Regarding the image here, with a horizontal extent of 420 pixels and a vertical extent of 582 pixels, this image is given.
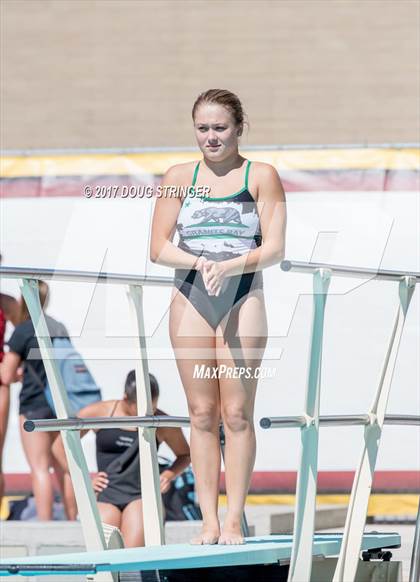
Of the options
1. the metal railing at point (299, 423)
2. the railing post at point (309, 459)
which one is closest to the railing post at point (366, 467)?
the metal railing at point (299, 423)

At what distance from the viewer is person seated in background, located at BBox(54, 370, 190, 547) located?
6.70 meters

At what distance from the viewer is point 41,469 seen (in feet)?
25.3

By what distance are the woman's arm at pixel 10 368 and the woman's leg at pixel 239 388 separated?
3.72 metres

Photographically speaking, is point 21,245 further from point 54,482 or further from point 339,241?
point 339,241

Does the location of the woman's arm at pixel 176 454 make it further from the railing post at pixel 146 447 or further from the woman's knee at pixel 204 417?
the woman's knee at pixel 204 417

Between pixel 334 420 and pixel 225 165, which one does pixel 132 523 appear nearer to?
pixel 334 420

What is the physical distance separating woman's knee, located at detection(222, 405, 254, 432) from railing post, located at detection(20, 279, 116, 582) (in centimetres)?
48

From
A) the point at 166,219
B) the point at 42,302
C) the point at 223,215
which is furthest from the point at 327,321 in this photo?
the point at 223,215

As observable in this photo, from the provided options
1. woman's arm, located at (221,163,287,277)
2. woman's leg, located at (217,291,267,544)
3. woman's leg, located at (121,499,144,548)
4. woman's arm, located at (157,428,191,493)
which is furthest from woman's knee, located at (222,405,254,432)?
woman's arm, located at (157,428,191,493)

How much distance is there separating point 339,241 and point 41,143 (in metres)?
5.95

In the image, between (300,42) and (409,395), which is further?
(300,42)

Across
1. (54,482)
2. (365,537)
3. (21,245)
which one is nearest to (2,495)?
(54,482)

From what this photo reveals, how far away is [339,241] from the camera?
4.50m

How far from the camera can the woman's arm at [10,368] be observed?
7641 millimetres
